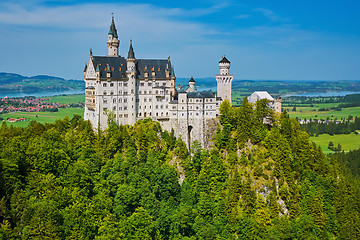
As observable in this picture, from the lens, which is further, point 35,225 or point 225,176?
point 225,176

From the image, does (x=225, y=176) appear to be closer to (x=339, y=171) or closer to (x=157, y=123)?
(x=157, y=123)

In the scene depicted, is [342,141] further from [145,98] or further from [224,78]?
[145,98]

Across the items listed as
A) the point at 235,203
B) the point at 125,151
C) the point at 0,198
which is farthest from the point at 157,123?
the point at 0,198

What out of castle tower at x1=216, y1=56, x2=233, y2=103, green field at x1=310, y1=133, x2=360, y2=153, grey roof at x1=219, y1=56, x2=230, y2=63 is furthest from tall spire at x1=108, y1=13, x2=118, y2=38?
green field at x1=310, y1=133, x2=360, y2=153

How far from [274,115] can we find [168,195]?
33.3 metres

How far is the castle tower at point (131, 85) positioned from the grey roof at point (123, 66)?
154cm

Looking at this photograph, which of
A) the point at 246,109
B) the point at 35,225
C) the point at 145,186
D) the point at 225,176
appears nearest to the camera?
the point at 35,225

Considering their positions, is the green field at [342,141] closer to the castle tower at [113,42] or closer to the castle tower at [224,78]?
the castle tower at [224,78]

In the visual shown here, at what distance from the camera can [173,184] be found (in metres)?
83.5

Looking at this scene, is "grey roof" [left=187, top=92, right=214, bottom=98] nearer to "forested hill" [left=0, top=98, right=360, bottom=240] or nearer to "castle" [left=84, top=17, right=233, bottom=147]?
"castle" [left=84, top=17, right=233, bottom=147]

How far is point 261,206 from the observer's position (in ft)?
261

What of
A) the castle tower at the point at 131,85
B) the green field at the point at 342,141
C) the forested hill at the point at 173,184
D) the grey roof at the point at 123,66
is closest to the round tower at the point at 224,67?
the forested hill at the point at 173,184

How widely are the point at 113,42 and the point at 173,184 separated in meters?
40.9

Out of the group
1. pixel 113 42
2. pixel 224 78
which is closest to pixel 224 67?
pixel 224 78
